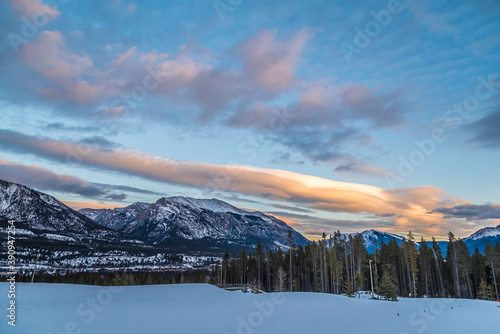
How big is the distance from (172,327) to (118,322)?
12.0 ft

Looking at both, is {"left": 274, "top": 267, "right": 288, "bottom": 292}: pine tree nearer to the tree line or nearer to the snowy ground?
the tree line

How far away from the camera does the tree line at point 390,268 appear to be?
61.8 meters

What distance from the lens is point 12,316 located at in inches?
623

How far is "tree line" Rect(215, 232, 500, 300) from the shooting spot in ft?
203

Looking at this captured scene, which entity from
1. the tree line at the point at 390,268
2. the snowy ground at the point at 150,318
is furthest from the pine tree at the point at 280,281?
the snowy ground at the point at 150,318

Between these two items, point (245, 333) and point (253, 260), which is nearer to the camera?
point (245, 333)

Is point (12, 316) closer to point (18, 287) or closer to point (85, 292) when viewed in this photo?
point (18, 287)

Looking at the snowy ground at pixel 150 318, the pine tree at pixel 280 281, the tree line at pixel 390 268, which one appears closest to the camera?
the snowy ground at pixel 150 318

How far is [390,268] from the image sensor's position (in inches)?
2491

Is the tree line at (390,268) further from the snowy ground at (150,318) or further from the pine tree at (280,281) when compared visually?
the snowy ground at (150,318)

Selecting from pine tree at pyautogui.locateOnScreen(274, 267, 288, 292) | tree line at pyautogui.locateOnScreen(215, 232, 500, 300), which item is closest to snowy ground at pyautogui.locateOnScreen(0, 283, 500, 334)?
tree line at pyautogui.locateOnScreen(215, 232, 500, 300)

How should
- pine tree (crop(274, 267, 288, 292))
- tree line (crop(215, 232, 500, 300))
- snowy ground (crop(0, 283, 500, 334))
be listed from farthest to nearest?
pine tree (crop(274, 267, 288, 292))
tree line (crop(215, 232, 500, 300))
snowy ground (crop(0, 283, 500, 334))

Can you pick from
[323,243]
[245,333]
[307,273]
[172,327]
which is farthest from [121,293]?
[307,273]

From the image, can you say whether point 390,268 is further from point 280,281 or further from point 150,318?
point 150,318
